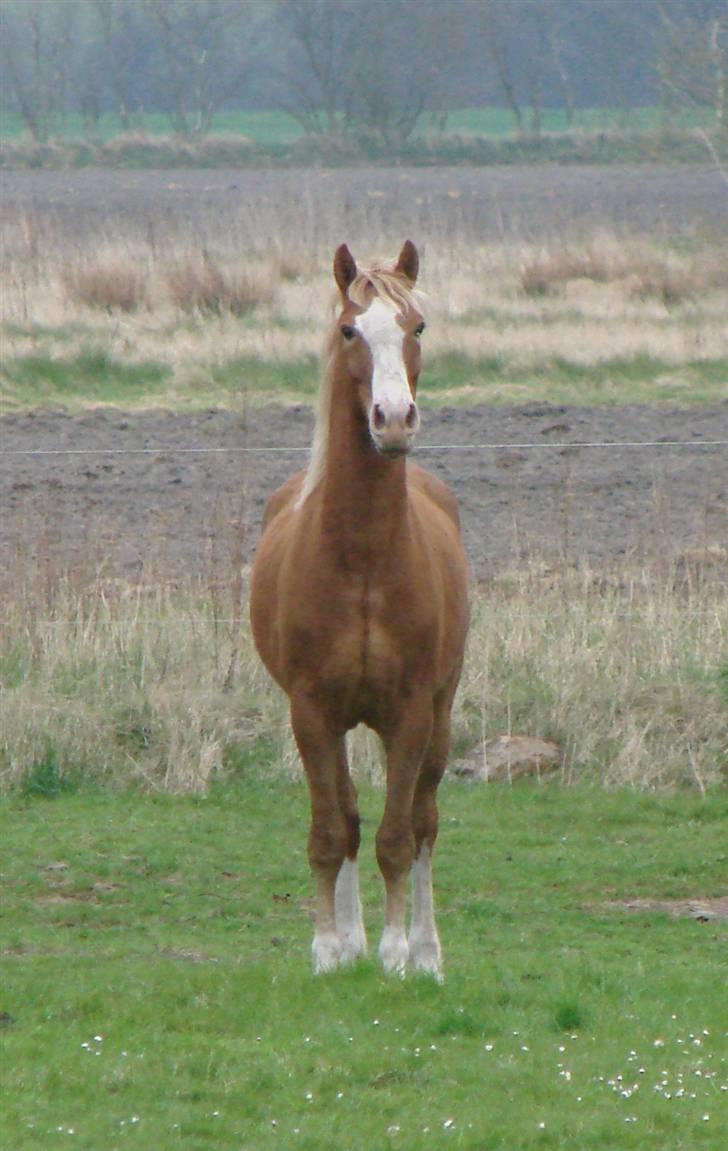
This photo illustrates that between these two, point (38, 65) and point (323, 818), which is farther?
point (38, 65)

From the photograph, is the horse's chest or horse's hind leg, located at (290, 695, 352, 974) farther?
horse's hind leg, located at (290, 695, 352, 974)

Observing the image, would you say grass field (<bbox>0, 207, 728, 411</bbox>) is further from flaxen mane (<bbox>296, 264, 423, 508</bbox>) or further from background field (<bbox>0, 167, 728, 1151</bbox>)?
flaxen mane (<bbox>296, 264, 423, 508</bbox>)

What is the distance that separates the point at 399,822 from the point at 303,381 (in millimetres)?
11680

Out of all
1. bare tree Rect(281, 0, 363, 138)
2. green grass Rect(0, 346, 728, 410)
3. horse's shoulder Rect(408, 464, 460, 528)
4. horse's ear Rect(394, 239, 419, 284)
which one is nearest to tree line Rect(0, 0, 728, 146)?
bare tree Rect(281, 0, 363, 138)

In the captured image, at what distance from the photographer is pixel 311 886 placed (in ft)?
22.8

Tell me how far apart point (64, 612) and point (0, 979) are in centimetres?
370

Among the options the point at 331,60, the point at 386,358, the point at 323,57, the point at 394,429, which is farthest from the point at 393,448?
the point at 323,57

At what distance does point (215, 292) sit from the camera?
19.8 meters

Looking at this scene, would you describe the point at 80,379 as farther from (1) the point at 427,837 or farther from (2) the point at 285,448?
(1) the point at 427,837

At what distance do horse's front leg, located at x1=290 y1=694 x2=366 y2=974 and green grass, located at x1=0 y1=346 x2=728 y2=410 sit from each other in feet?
34.5

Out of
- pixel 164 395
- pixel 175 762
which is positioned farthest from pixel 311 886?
pixel 164 395

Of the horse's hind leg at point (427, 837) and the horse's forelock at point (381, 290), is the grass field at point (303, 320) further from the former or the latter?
the horse's forelock at point (381, 290)

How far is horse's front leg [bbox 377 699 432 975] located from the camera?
5.46 metres

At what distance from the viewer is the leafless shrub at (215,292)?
19.6m
